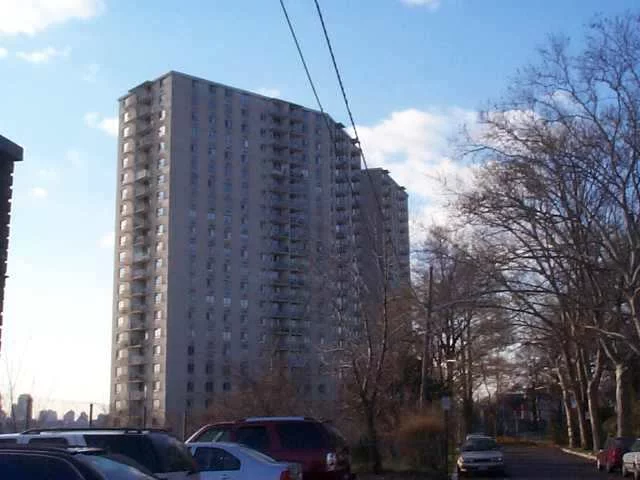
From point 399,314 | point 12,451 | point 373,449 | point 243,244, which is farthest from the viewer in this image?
point 243,244

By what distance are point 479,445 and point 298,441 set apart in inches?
798

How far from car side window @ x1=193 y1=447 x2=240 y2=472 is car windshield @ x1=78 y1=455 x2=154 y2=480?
6309mm

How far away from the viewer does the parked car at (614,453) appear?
38.2 m

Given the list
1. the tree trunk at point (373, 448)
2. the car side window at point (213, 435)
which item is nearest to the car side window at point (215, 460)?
the car side window at point (213, 435)

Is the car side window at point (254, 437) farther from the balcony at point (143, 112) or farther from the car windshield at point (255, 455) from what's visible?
the balcony at point (143, 112)

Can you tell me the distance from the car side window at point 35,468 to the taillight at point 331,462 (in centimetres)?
1111

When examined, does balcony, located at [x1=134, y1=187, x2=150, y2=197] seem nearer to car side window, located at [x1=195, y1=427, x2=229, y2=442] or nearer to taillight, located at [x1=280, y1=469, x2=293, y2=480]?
car side window, located at [x1=195, y1=427, x2=229, y2=442]

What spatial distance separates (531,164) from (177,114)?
7455 cm

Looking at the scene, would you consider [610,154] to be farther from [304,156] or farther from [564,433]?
[304,156]

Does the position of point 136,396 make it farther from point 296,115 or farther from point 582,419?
point 582,419

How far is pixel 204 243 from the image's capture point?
10631 cm

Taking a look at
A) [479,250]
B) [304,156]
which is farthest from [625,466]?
[304,156]

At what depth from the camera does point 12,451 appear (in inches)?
289

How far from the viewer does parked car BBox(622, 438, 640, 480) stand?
3334 cm
